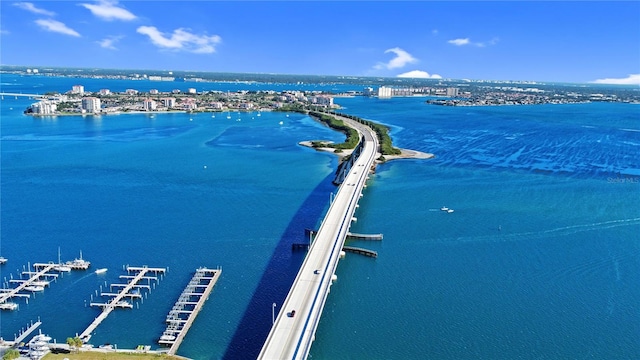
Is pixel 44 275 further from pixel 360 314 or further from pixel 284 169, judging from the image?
pixel 284 169

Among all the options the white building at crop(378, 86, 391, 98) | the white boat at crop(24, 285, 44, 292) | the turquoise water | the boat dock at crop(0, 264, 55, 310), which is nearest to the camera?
the turquoise water

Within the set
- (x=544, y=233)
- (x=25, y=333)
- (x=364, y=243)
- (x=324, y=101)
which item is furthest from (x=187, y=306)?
(x=324, y=101)

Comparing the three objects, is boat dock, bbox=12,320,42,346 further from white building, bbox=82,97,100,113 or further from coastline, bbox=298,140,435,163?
white building, bbox=82,97,100,113

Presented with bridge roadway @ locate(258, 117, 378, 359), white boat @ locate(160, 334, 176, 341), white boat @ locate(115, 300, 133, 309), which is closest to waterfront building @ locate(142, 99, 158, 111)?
bridge roadway @ locate(258, 117, 378, 359)

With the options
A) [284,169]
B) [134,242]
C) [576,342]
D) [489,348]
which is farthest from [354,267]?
[284,169]

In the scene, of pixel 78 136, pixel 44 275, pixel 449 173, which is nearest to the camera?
pixel 44 275

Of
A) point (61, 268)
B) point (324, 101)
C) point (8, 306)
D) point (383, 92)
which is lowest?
point (8, 306)

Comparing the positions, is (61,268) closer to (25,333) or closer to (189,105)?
(25,333)
